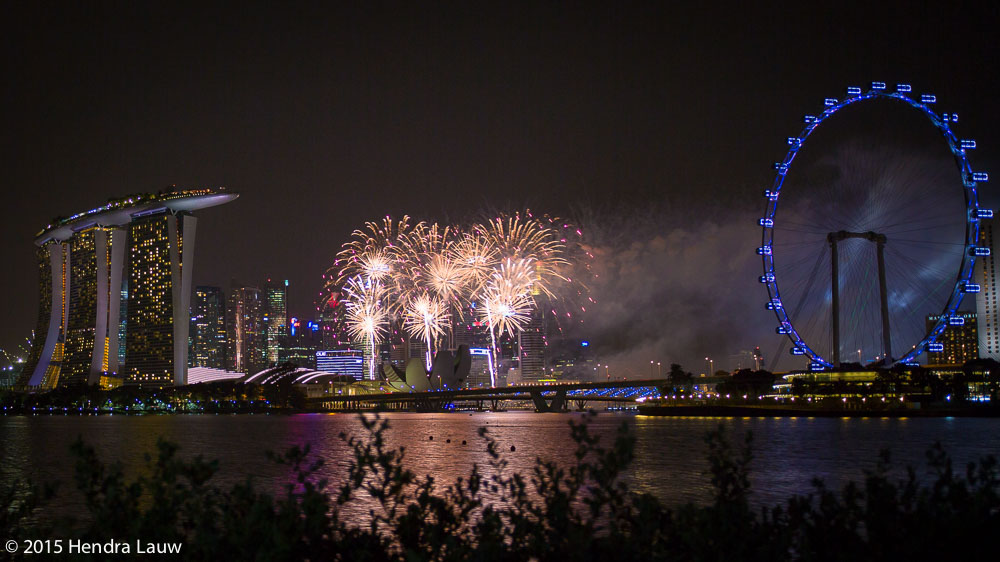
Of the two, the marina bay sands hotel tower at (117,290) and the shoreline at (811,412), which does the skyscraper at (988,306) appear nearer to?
the shoreline at (811,412)

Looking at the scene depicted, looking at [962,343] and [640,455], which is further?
[962,343]

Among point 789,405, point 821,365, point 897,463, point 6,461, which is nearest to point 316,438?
point 6,461

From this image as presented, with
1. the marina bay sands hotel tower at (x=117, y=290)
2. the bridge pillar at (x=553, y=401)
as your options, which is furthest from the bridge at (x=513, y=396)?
the marina bay sands hotel tower at (x=117, y=290)

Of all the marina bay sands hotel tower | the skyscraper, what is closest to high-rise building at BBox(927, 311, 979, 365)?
the skyscraper

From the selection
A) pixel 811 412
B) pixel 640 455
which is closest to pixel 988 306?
pixel 811 412

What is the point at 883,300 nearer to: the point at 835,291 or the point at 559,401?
the point at 835,291

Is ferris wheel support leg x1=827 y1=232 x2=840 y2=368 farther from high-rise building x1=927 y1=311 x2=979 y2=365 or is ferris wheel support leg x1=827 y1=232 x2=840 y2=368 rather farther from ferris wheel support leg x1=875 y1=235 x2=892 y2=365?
high-rise building x1=927 y1=311 x2=979 y2=365
